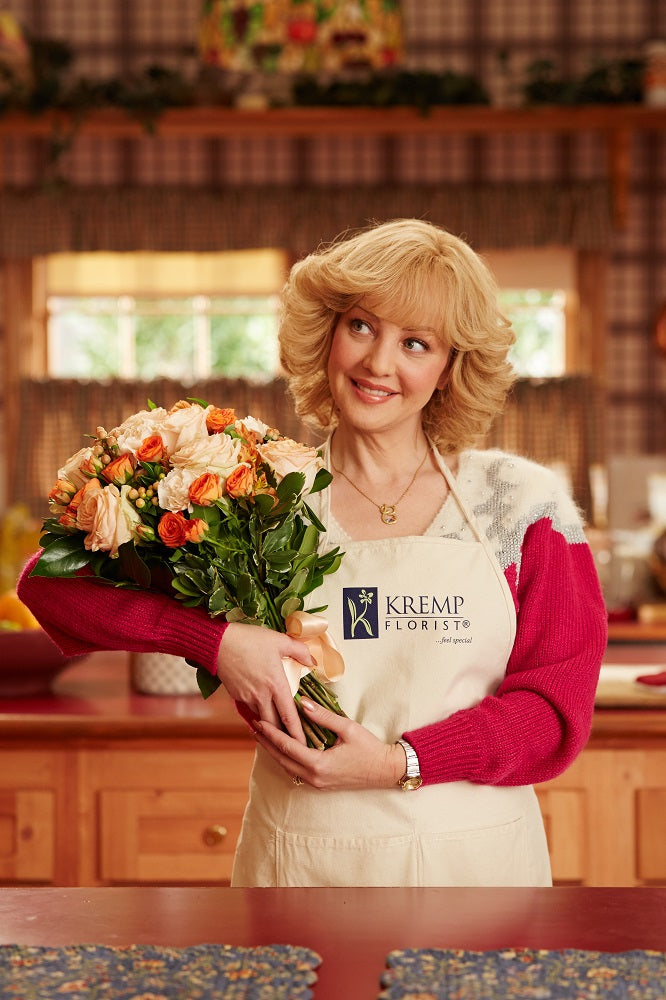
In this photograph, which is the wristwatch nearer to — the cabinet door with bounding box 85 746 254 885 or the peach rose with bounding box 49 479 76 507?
the peach rose with bounding box 49 479 76 507

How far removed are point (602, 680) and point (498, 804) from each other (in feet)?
2.97

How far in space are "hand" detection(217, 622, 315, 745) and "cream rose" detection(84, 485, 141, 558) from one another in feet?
0.58

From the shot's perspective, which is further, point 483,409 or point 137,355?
point 137,355

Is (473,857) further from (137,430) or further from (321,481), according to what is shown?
(137,430)

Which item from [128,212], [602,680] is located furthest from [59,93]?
[602,680]

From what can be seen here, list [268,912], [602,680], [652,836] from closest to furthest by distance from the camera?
[268,912]
[652,836]
[602,680]

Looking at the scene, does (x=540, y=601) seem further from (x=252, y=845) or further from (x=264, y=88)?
(x=264, y=88)

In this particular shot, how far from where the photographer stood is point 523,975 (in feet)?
3.57

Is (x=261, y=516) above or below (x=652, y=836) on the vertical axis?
above

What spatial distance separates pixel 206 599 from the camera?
1.47 meters

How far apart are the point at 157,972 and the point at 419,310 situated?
0.89m

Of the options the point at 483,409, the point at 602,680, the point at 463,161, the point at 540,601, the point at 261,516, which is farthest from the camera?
the point at 463,161

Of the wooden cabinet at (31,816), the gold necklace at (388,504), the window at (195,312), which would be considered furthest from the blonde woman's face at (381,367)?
the window at (195,312)

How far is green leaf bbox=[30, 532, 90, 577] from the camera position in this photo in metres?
1.49
